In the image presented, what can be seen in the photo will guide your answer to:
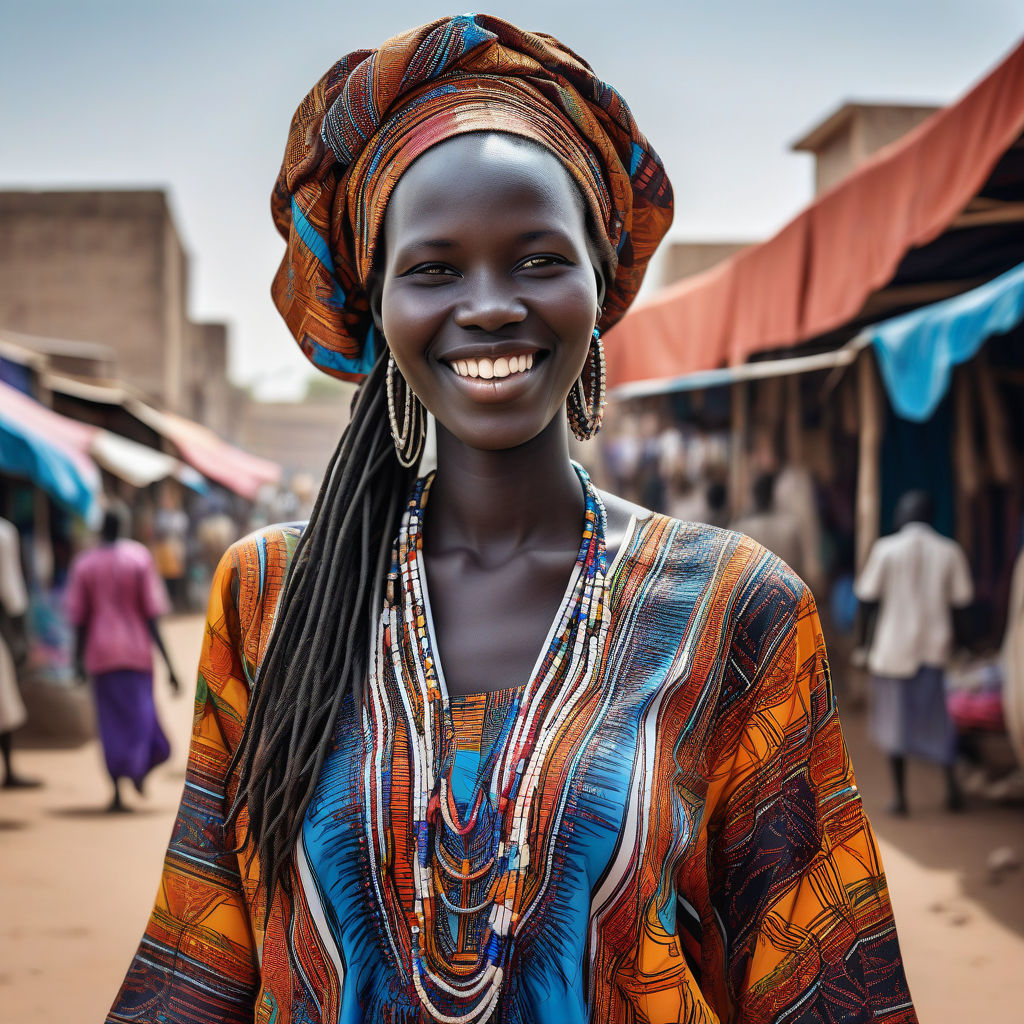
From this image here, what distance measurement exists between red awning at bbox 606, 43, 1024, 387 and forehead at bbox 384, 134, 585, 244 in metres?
3.91

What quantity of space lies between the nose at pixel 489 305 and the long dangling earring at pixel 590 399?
26 cm

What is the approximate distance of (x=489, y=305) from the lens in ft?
4.50

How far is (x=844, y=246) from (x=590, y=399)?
17.4 ft

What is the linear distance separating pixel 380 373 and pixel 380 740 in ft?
1.81

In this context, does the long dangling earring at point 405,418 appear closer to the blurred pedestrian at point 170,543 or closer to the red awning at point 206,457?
the red awning at point 206,457

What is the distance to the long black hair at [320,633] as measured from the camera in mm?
1407

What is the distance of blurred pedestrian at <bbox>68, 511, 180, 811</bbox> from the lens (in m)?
6.82

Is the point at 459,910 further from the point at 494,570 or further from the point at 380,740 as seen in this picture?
the point at 494,570

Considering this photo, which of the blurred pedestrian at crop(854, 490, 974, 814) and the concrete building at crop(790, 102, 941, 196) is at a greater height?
the concrete building at crop(790, 102, 941, 196)

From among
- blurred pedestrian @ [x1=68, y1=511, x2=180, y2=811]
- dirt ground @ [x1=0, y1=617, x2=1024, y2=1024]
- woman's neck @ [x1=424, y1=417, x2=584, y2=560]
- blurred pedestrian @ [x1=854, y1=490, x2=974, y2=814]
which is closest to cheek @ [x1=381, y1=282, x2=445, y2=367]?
woman's neck @ [x1=424, y1=417, x2=584, y2=560]

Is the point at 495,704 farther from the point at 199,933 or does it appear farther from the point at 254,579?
the point at 199,933

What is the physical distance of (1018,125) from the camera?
15.0 ft

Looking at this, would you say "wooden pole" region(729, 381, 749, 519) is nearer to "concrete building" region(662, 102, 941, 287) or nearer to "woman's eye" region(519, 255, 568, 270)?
"concrete building" region(662, 102, 941, 287)

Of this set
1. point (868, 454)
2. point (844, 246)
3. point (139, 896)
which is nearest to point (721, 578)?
point (139, 896)
